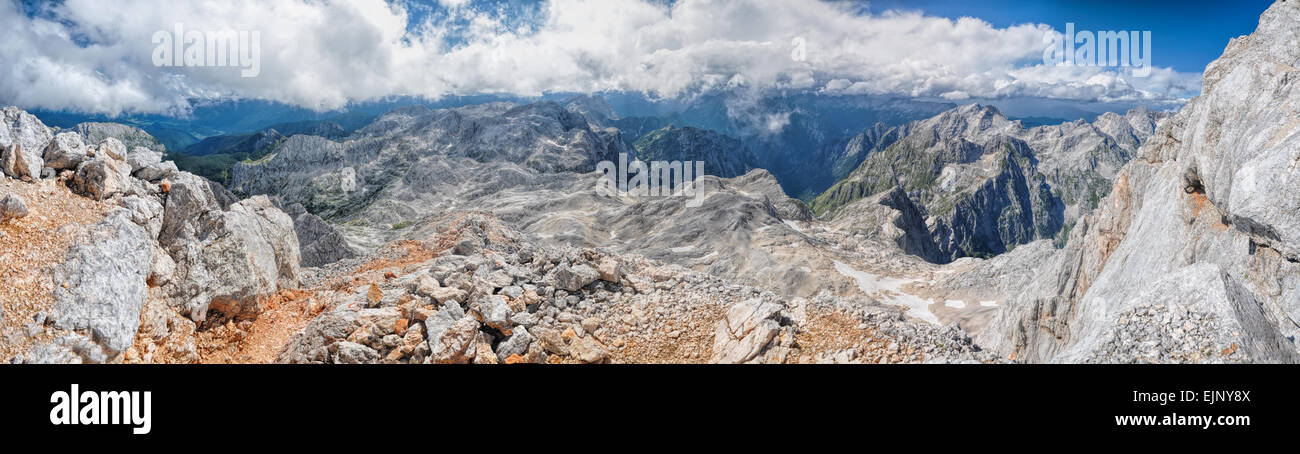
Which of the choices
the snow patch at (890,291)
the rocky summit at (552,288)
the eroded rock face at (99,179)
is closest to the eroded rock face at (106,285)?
the rocky summit at (552,288)

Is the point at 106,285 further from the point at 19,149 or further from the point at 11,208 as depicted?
the point at 19,149

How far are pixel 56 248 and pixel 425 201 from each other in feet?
550

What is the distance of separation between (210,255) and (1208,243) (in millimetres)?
41047

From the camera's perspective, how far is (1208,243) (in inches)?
805

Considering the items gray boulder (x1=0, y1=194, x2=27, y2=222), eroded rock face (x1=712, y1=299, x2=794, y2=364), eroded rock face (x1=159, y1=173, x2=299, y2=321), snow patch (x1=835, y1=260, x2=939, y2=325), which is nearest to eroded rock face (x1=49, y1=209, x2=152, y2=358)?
gray boulder (x1=0, y1=194, x2=27, y2=222)

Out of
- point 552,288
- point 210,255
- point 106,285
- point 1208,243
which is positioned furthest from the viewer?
point 552,288

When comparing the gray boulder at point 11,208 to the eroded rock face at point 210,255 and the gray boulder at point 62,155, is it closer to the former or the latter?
the gray boulder at point 62,155

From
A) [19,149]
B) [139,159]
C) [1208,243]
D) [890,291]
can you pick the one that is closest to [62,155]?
[19,149]

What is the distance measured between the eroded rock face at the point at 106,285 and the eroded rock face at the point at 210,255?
1934 millimetres

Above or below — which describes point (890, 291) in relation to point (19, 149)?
below

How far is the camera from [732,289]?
75.0 feet

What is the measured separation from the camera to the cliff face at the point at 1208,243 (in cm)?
1452
